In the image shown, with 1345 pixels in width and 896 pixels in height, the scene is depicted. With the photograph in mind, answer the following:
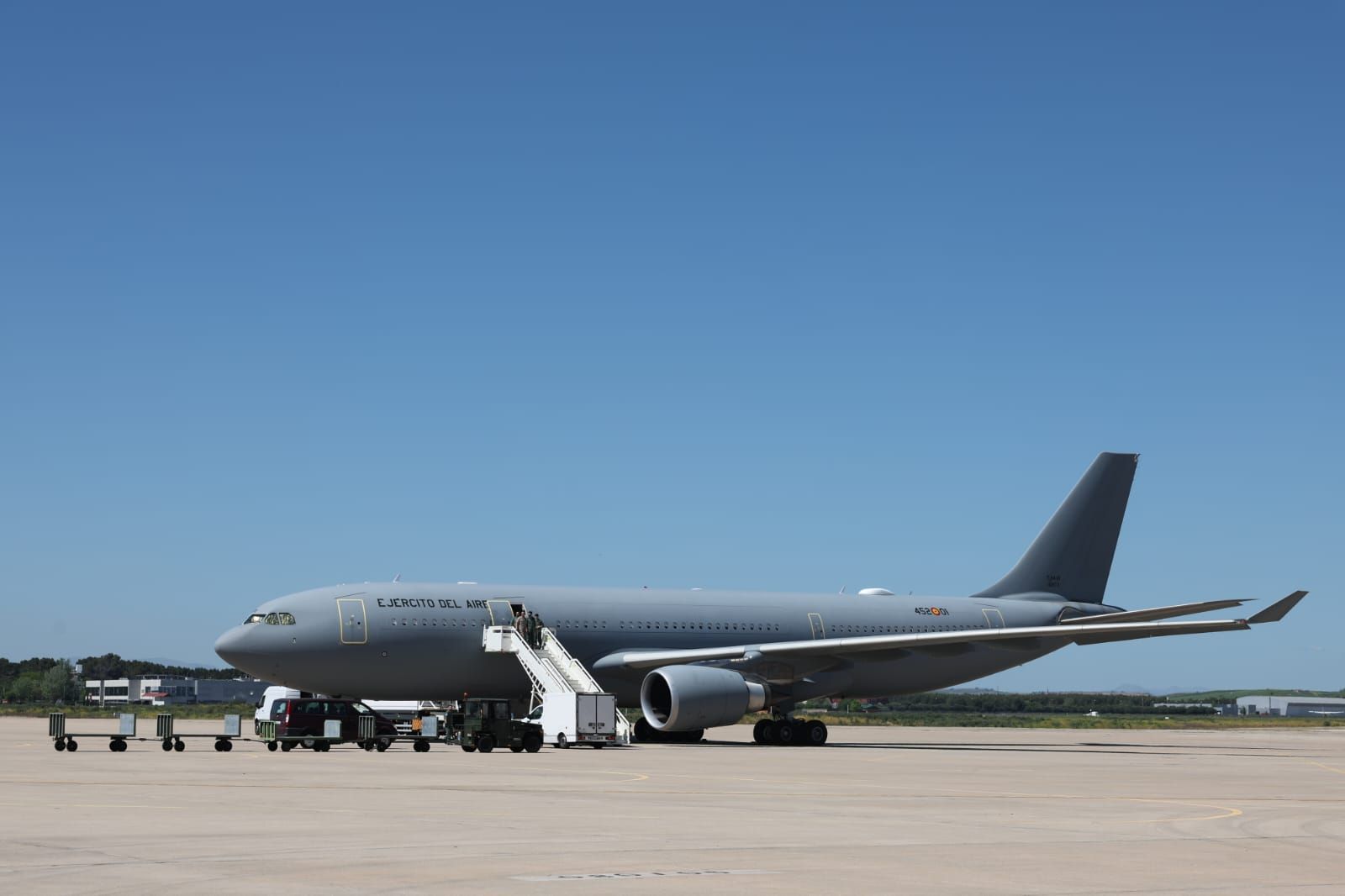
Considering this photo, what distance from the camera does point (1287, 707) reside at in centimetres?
12131

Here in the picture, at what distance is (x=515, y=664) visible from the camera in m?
44.4

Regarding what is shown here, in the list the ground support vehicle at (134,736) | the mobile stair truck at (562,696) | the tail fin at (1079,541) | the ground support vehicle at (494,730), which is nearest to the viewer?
the ground support vehicle at (134,736)

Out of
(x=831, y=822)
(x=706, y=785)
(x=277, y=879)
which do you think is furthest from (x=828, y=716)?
(x=277, y=879)

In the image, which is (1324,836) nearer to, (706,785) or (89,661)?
(706,785)

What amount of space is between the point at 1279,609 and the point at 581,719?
18329mm

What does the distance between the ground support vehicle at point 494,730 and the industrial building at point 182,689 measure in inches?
4094

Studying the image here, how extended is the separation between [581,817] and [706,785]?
276 inches

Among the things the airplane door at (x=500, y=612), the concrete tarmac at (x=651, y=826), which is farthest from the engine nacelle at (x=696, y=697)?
the concrete tarmac at (x=651, y=826)

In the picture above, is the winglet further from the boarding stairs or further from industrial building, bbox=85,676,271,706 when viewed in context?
industrial building, bbox=85,676,271,706

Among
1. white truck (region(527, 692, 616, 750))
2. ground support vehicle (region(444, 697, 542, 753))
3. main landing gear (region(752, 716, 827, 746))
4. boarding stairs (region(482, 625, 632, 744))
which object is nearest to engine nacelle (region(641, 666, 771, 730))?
boarding stairs (region(482, 625, 632, 744))

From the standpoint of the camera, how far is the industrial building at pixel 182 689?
138m

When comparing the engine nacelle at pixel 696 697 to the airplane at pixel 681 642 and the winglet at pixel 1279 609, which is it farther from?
the winglet at pixel 1279 609

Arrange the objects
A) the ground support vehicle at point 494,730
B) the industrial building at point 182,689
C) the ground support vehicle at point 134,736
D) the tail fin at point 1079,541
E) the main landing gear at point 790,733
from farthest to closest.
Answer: the industrial building at point 182,689 < the tail fin at point 1079,541 < the main landing gear at point 790,733 < the ground support vehicle at point 494,730 < the ground support vehicle at point 134,736

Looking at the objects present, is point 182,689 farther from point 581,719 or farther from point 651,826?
point 651,826
